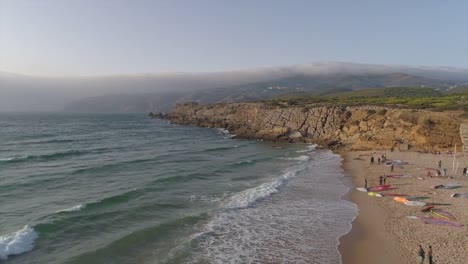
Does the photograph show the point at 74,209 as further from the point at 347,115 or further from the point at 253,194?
the point at 347,115

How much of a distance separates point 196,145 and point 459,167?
41091 millimetres

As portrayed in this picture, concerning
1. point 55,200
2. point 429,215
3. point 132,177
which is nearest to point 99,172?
point 132,177

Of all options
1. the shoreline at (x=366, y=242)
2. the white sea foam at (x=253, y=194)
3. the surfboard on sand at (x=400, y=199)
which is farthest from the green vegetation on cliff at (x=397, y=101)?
the shoreline at (x=366, y=242)

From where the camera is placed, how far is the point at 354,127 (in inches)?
2579

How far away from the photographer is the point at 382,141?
5822cm

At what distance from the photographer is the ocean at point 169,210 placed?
64.4 feet

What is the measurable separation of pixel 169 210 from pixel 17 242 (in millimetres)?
9897

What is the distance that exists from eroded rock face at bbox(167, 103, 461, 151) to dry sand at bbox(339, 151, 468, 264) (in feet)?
51.9

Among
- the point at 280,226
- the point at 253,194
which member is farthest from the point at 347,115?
the point at 280,226

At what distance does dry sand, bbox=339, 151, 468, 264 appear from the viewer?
752 inches

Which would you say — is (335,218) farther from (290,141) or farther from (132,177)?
(290,141)

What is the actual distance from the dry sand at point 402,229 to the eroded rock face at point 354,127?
15.8 m

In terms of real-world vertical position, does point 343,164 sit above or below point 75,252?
below

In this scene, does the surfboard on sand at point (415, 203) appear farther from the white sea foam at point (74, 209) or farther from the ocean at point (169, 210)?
the white sea foam at point (74, 209)
